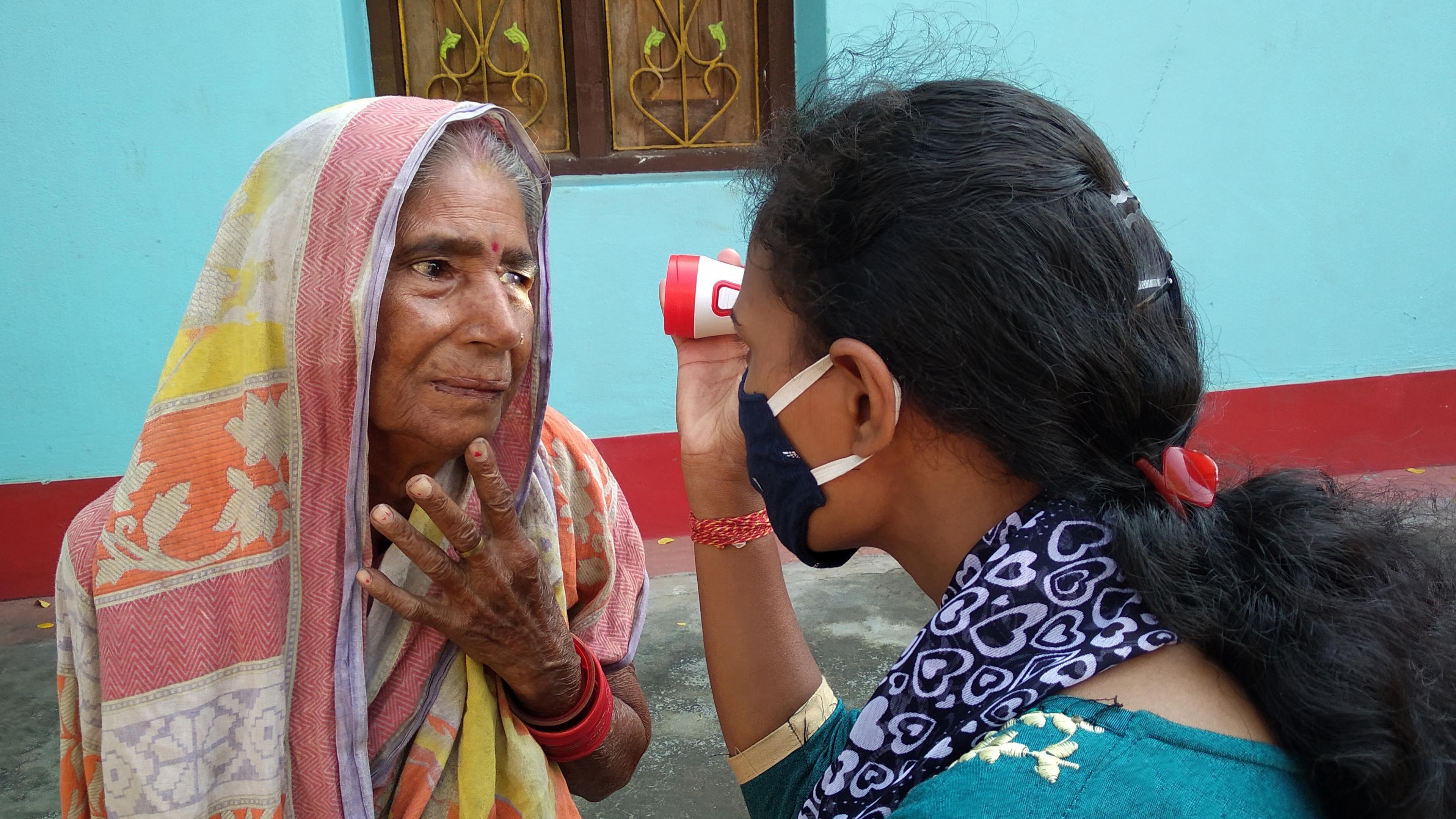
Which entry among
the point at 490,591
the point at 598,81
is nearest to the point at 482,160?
the point at 490,591

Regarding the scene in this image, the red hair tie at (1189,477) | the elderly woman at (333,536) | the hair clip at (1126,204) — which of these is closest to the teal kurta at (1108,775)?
the red hair tie at (1189,477)

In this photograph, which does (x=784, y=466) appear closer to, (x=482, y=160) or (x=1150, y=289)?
(x=1150, y=289)

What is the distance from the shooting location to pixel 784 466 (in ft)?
4.63

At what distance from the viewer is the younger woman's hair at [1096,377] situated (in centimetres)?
107

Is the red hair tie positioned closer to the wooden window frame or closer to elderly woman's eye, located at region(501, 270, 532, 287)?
elderly woman's eye, located at region(501, 270, 532, 287)

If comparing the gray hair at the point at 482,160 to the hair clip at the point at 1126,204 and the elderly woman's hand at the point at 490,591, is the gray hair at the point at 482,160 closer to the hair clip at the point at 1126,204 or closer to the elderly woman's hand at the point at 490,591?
the elderly woman's hand at the point at 490,591

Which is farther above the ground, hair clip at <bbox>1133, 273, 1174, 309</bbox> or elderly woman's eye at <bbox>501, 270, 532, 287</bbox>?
hair clip at <bbox>1133, 273, 1174, 309</bbox>

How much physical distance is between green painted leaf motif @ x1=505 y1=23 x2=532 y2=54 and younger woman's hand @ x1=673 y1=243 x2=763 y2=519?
3.03 meters

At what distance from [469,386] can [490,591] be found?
33cm

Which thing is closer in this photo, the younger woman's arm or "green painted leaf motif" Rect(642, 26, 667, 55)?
the younger woman's arm

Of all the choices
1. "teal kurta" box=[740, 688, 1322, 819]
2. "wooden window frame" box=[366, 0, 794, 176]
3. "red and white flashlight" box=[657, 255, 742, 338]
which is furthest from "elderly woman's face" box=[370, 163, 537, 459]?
"wooden window frame" box=[366, 0, 794, 176]

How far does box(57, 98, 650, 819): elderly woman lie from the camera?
56.6 inches

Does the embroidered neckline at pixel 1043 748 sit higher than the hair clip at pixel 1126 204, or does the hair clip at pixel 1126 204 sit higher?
the hair clip at pixel 1126 204

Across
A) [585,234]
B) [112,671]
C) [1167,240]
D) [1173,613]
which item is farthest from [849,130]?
[1167,240]
